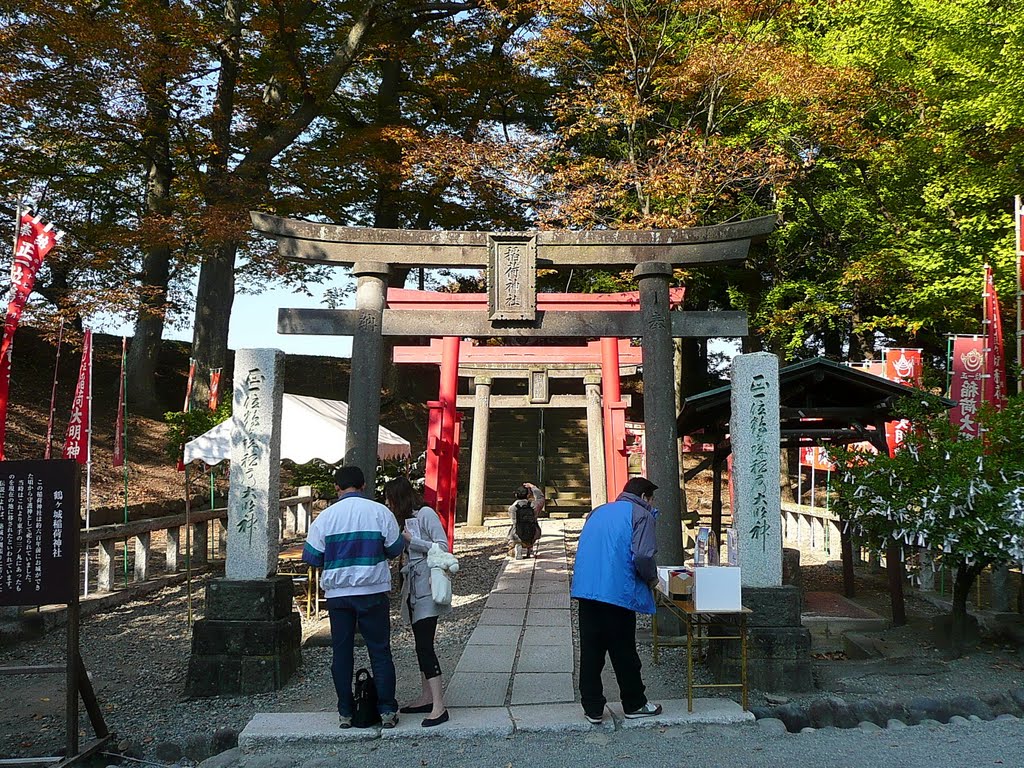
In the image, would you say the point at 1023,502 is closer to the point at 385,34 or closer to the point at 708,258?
the point at 708,258

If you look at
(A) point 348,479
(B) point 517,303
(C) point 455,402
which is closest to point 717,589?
(A) point 348,479

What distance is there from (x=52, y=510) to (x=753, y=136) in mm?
14892

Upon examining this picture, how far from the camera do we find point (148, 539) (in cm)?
1027

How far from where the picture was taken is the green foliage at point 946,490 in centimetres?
661

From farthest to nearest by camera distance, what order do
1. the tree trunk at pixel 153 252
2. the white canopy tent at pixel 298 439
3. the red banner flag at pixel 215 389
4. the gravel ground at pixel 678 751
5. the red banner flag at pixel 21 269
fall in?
1. the tree trunk at pixel 153 252
2. the red banner flag at pixel 215 389
3. the white canopy tent at pixel 298 439
4. the red banner flag at pixel 21 269
5. the gravel ground at pixel 678 751

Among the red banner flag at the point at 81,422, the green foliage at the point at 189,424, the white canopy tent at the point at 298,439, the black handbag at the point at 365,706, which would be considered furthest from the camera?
the green foliage at the point at 189,424

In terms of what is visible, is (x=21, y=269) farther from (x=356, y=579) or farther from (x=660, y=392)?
(x=660, y=392)

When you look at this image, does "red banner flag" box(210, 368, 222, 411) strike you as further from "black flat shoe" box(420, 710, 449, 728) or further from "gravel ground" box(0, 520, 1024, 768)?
"black flat shoe" box(420, 710, 449, 728)

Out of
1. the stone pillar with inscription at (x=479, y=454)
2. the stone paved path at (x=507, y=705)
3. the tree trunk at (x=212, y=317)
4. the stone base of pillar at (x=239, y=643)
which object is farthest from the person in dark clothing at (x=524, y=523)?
the tree trunk at (x=212, y=317)

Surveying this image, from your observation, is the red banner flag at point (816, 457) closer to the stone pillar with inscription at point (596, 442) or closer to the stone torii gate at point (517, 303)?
the stone pillar with inscription at point (596, 442)

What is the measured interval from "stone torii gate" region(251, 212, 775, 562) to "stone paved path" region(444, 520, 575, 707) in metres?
1.47

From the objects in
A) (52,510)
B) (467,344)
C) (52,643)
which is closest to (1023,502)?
(52,510)

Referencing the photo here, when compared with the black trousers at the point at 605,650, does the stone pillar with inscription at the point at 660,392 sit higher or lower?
higher

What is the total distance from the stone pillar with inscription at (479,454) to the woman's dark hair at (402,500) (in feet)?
37.5
